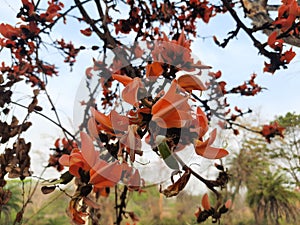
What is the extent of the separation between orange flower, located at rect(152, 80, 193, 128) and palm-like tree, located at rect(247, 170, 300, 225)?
8.54 meters

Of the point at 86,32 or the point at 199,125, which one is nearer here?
the point at 199,125

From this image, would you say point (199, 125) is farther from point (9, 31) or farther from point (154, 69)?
point (9, 31)

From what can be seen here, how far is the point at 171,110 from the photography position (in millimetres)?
315

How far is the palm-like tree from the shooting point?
26.6 ft

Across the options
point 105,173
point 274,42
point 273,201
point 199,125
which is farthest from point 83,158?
point 273,201

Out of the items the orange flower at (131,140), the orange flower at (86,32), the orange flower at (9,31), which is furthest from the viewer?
the orange flower at (86,32)

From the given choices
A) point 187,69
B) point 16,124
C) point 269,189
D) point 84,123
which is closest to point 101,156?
point 187,69

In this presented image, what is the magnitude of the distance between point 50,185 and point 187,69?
0.29 metres

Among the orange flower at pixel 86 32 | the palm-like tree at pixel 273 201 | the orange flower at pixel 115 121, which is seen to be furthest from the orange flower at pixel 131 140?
the palm-like tree at pixel 273 201

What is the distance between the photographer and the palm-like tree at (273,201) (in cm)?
811

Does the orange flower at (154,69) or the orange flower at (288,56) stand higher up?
the orange flower at (288,56)

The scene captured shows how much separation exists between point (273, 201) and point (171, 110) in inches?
345

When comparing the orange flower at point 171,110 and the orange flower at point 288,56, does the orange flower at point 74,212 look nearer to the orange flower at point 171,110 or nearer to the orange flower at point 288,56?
the orange flower at point 171,110

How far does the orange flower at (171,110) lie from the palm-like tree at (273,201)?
854 centimetres
